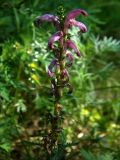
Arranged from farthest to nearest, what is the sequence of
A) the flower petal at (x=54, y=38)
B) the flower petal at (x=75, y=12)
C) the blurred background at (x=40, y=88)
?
the blurred background at (x=40, y=88) → the flower petal at (x=75, y=12) → the flower petal at (x=54, y=38)

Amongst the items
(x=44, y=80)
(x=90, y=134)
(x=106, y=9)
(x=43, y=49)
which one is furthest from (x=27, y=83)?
(x=106, y=9)

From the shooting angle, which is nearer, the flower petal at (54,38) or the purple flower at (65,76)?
the flower petal at (54,38)

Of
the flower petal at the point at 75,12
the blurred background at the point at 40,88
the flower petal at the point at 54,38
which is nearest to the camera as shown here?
the flower petal at the point at 54,38

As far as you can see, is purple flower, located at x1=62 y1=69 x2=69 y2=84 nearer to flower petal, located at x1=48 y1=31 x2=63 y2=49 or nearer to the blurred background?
flower petal, located at x1=48 y1=31 x2=63 y2=49

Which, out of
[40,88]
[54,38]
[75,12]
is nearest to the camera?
[54,38]

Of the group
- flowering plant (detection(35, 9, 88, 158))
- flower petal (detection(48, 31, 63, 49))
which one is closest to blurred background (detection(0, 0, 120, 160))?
flowering plant (detection(35, 9, 88, 158))

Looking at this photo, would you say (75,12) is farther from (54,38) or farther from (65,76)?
(65,76)

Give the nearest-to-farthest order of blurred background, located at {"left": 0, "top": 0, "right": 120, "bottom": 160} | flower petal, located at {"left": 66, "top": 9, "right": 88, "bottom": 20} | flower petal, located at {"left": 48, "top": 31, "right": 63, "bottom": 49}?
flower petal, located at {"left": 48, "top": 31, "right": 63, "bottom": 49}
flower petal, located at {"left": 66, "top": 9, "right": 88, "bottom": 20}
blurred background, located at {"left": 0, "top": 0, "right": 120, "bottom": 160}

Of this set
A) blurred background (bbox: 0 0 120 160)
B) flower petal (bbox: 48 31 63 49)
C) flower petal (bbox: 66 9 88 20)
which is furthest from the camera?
blurred background (bbox: 0 0 120 160)

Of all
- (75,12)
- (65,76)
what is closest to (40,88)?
(65,76)

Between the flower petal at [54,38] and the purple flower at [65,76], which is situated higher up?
the flower petal at [54,38]

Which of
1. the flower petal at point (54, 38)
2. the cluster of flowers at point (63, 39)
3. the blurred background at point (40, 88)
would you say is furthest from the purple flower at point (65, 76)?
the blurred background at point (40, 88)

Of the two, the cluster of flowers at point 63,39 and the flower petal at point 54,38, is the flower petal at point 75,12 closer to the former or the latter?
the cluster of flowers at point 63,39
